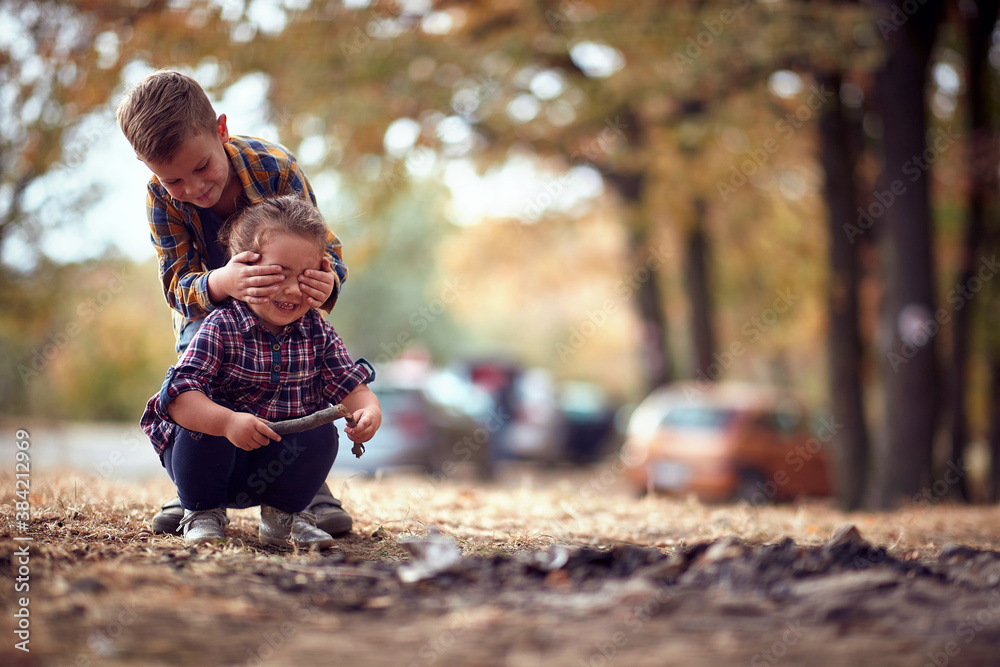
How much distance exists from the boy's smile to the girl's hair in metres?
0.16

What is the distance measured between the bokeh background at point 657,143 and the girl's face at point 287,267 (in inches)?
238

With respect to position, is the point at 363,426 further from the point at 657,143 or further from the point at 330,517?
the point at 657,143

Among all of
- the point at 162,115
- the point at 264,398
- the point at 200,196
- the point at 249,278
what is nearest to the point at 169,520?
the point at 264,398

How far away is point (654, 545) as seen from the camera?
3697mm

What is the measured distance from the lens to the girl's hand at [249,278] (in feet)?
9.97

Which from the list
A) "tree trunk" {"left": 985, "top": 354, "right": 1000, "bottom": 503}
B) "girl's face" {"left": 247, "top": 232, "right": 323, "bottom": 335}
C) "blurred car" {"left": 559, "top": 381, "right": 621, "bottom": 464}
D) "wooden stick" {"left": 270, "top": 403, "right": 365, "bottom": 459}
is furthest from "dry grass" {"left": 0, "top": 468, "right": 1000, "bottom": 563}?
"blurred car" {"left": 559, "top": 381, "right": 621, "bottom": 464}

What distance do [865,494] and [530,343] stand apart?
51420 mm

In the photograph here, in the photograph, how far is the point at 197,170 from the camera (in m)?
3.19

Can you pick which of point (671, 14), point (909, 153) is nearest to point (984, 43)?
point (909, 153)

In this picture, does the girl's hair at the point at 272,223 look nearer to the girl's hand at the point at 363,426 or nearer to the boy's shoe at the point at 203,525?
the girl's hand at the point at 363,426

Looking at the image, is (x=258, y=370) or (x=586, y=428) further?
(x=586, y=428)

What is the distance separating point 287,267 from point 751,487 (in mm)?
10426

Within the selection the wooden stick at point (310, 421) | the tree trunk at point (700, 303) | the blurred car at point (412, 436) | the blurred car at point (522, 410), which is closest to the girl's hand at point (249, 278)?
the wooden stick at point (310, 421)

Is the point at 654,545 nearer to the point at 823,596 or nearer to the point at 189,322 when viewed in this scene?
the point at 823,596
